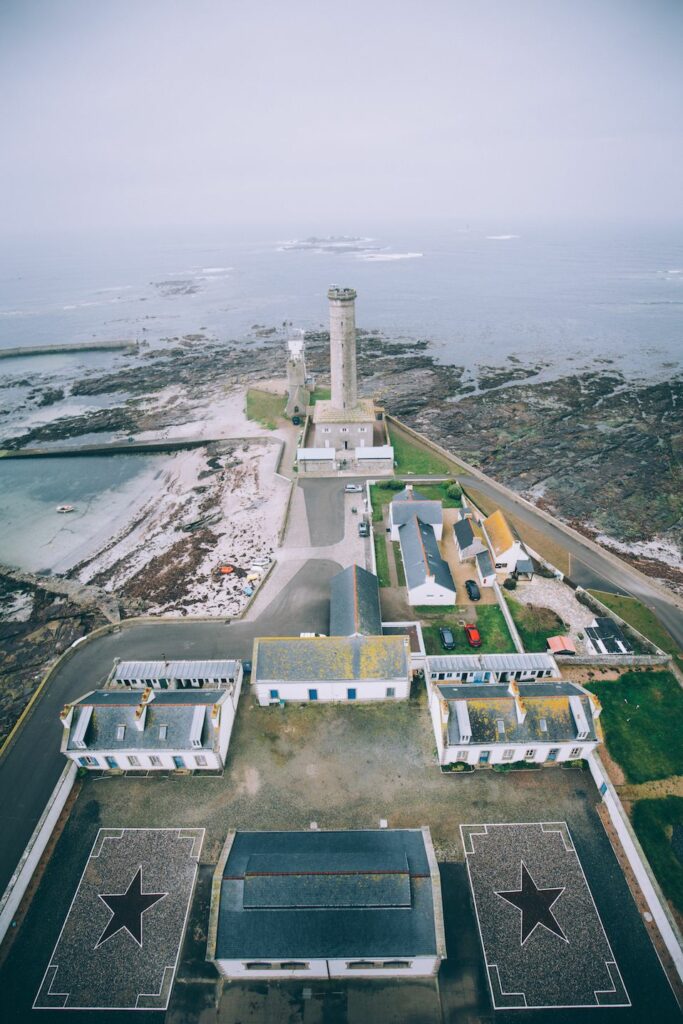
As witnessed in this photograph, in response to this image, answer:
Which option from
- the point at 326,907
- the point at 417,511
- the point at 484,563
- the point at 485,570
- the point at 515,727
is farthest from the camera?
the point at 417,511

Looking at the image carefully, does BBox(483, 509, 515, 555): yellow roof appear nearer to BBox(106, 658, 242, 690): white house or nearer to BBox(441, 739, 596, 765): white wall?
BBox(441, 739, 596, 765): white wall

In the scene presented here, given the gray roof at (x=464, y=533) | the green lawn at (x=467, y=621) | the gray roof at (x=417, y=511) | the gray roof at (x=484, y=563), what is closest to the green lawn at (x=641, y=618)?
the gray roof at (x=484, y=563)

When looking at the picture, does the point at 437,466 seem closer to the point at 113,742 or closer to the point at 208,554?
the point at 208,554

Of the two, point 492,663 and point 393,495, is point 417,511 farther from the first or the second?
point 492,663

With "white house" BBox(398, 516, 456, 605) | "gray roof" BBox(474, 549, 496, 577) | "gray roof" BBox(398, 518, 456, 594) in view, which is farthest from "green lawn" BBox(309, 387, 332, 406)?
"gray roof" BBox(474, 549, 496, 577)

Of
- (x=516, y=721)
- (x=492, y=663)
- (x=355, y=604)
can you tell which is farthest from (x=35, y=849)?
(x=492, y=663)
